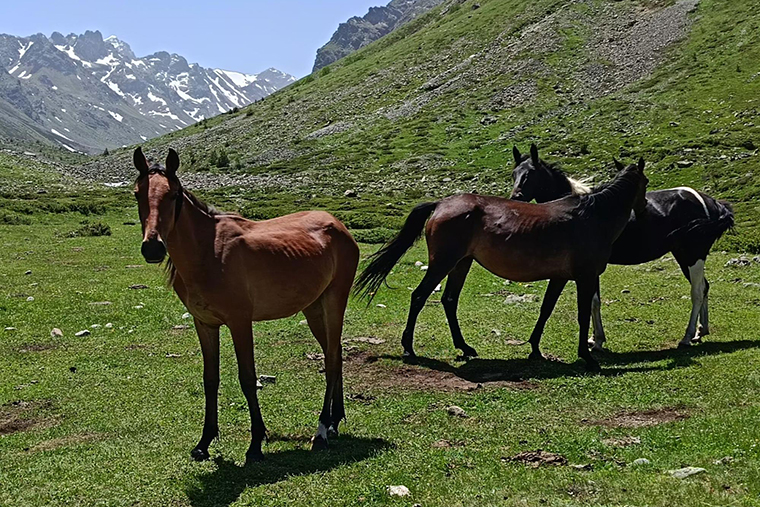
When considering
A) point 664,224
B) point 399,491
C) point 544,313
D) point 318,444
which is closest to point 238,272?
point 318,444

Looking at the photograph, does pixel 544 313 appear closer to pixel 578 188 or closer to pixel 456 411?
pixel 578 188

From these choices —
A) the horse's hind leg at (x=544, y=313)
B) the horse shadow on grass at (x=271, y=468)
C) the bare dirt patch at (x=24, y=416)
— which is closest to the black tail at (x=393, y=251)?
the horse's hind leg at (x=544, y=313)

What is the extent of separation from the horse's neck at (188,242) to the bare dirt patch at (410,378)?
4.52m

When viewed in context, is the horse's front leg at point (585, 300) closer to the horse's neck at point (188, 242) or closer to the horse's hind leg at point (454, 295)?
the horse's hind leg at point (454, 295)

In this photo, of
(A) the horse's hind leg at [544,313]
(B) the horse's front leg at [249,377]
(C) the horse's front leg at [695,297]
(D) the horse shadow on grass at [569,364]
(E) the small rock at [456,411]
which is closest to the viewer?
(B) the horse's front leg at [249,377]

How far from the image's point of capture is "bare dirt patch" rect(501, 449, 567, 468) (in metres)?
7.25

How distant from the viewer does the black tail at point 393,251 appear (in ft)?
43.8

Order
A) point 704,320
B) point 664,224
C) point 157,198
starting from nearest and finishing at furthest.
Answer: point 157,198 → point 704,320 → point 664,224

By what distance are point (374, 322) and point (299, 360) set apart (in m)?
3.70

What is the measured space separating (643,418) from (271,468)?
488 centimetres

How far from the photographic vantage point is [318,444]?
819 cm

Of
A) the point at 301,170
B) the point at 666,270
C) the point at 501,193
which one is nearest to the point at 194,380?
the point at 666,270

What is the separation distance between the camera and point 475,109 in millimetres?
85438

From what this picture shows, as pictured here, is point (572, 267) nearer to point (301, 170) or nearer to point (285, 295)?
point (285, 295)
